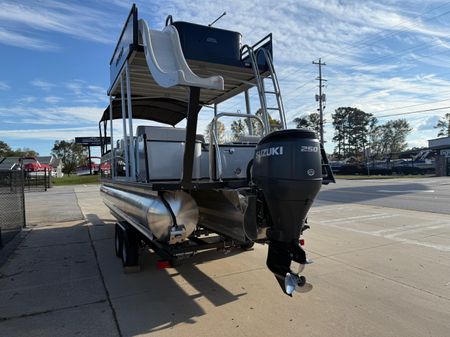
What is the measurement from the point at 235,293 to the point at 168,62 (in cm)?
282

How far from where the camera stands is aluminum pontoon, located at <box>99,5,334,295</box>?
11.1ft

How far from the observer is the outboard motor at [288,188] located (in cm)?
332

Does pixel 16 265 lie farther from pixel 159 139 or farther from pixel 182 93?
pixel 182 93

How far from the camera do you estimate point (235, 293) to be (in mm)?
4500

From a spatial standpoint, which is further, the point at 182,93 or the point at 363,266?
the point at 182,93

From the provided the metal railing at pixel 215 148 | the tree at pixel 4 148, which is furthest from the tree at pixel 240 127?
the tree at pixel 4 148

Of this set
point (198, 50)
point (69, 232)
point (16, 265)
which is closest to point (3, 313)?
point (16, 265)

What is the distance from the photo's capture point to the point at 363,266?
17.8ft

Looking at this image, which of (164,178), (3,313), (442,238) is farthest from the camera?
(442,238)

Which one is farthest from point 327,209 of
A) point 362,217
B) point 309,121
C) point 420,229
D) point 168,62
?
point 309,121

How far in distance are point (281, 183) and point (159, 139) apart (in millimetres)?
2622

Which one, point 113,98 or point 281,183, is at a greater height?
point 113,98

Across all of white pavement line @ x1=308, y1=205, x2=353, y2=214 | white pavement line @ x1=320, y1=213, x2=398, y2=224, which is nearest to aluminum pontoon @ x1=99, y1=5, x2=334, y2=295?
white pavement line @ x1=320, y1=213, x2=398, y2=224

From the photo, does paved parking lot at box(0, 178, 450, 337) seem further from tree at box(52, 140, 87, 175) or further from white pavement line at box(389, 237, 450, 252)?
tree at box(52, 140, 87, 175)
